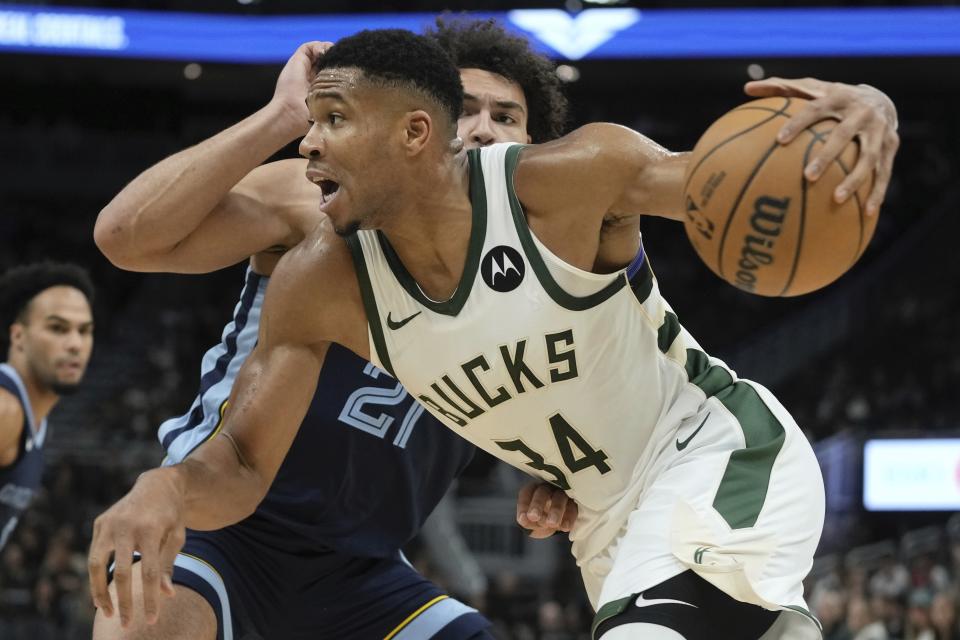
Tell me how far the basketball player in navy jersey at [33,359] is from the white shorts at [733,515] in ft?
12.4

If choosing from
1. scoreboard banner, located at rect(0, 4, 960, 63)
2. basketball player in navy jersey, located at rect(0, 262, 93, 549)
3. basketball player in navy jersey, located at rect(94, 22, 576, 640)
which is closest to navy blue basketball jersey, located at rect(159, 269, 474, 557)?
basketball player in navy jersey, located at rect(94, 22, 576, 640)

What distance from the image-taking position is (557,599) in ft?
42.6

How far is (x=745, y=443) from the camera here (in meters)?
3.17

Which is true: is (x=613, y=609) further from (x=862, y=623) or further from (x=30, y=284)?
(x=862, y=623)

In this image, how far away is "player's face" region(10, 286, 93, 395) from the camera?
635 cm

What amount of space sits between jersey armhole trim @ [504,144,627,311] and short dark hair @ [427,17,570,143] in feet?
4.53

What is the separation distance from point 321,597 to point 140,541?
48.1 inches

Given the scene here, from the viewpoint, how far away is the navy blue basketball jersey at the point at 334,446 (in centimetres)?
384

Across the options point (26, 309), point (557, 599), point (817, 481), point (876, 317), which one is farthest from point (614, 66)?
point (817, 481)

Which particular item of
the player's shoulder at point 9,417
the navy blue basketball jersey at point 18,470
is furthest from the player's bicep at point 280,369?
the navy blue basketball jersey at point 18,470

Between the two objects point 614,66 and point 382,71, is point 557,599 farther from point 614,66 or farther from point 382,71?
point 382,71

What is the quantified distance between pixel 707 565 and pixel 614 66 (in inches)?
631

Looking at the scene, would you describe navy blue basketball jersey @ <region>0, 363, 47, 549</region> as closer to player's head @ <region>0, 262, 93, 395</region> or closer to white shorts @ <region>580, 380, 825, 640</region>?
player's head @ <region>0, 262, 93, 395</region>

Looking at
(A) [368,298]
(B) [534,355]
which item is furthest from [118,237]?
(B) [534,355]
